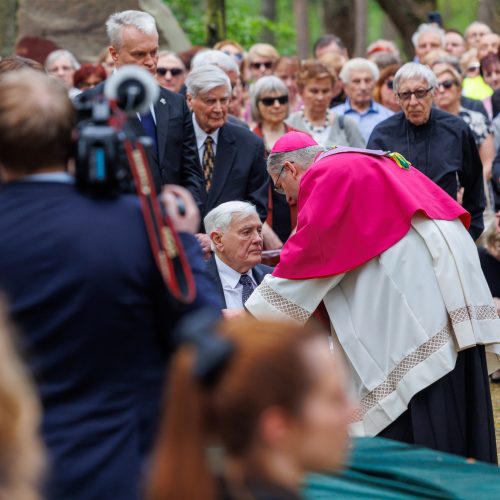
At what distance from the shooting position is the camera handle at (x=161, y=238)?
3119 millimetres

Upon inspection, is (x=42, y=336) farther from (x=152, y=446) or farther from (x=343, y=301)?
(x=343, y=301)

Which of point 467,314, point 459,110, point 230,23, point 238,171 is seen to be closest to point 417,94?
point 238,171

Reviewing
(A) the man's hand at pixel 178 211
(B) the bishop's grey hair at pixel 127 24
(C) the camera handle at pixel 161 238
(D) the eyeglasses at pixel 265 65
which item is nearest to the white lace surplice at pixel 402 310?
(B) the bishop's grey hair at pixel 127 24

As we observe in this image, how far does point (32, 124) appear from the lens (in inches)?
121

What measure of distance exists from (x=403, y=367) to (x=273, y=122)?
12.1 ft

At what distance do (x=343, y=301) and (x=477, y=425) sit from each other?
925 millimetres

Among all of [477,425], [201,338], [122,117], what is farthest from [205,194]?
[201,338]

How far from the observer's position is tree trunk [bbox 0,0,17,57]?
1417cm

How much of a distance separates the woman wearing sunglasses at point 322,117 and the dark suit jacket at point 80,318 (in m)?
6.10

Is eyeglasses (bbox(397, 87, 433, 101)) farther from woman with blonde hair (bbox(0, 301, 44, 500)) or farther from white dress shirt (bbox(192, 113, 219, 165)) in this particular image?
woman with blonde hair (bbox(0, 301, 44, 500))

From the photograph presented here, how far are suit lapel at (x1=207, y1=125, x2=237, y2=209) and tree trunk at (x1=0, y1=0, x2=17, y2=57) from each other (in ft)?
23.4

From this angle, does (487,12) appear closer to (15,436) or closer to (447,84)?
(447,84)

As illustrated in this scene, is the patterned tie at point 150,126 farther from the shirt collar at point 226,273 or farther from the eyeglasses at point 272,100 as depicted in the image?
the eyeglasses at point 272,100

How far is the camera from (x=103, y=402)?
3.04 metres
